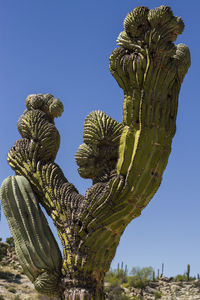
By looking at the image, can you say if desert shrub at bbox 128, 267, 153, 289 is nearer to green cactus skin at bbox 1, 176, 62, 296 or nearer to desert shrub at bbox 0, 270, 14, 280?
desert shrub at bbox 0, 270, 14, 280

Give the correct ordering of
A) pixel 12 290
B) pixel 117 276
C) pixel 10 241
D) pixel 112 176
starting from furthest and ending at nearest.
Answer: pixel 10 241
pixel 117 276
pixel 12 290
pixel 112 176

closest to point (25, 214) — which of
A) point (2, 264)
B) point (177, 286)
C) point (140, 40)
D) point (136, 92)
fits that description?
point (136, 92)

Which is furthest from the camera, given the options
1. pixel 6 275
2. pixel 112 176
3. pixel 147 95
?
pixel 6 275

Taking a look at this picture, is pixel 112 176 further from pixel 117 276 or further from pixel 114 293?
pixel 117 276

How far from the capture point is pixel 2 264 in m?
26.9

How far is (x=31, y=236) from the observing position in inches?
223

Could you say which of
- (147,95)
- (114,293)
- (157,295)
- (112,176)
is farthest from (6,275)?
(147,95)

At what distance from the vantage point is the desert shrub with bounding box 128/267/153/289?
28.4 meters

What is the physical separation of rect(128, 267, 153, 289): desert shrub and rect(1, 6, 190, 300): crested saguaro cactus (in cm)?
2408

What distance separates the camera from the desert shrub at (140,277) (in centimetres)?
2842

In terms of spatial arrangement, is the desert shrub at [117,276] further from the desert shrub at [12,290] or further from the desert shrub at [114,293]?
the desert shrub at [12,290]

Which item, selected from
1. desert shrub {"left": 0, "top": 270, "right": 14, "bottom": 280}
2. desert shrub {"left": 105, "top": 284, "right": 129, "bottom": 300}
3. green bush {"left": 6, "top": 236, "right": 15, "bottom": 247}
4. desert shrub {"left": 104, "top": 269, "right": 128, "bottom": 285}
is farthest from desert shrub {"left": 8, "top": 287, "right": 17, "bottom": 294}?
green bush {"left": 6, "top": 236, "right": 15, "bottom": 247}

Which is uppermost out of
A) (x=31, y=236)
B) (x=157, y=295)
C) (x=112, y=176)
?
(x=112, y=176)

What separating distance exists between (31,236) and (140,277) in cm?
2575
